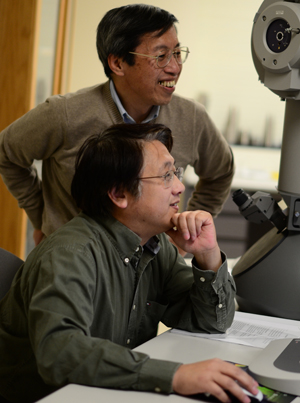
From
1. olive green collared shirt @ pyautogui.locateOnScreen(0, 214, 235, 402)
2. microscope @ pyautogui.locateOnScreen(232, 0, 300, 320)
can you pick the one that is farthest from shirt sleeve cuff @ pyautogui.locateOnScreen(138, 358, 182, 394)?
microscope @ pyautogui.locateOnScreen(232, 0, 300, 320)

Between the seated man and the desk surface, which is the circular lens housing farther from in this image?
the desk surface

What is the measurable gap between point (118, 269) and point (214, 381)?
40cm

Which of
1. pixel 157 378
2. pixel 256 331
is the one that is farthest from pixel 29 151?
pixel 157 378

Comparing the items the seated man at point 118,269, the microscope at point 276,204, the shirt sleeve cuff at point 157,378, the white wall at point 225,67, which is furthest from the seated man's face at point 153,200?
the white wall at point 225,67

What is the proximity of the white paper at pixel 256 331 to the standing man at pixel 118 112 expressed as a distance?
0.63 metres

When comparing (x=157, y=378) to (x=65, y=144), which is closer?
(x=157, y=378)

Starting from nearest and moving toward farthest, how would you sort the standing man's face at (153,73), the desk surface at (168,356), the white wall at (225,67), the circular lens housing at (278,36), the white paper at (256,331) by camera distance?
the desk surface at (168,356), the white paper at (256,331), the circular lens housing at (278,36), the standing man's face at (153,73), the white wall at (225,67)

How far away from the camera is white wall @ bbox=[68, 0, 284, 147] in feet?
14.7

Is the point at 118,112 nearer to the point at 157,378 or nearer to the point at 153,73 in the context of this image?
the point at 153,73

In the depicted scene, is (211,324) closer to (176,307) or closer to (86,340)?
(176,307)

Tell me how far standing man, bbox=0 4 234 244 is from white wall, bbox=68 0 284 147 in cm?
277

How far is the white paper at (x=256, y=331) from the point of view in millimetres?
1237

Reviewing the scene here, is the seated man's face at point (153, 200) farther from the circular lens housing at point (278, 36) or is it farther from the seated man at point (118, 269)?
the circular lens housing at point (278, 36)

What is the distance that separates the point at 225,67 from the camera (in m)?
4.64
